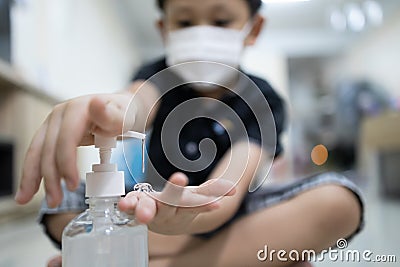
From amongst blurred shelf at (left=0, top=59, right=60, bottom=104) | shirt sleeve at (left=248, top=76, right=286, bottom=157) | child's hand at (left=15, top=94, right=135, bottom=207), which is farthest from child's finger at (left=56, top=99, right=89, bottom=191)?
blurred shelf at (left=0, top=59, right=60, bottom=104)

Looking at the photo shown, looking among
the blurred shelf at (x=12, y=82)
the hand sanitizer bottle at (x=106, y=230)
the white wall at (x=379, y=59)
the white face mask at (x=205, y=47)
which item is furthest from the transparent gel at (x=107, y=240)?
the white wall at (x=379, y=59)

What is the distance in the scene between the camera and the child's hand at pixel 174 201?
0.21 meters

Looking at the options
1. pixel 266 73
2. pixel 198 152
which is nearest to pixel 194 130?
pixel 198 152

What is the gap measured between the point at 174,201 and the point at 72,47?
0.60m

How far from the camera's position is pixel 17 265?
44cm

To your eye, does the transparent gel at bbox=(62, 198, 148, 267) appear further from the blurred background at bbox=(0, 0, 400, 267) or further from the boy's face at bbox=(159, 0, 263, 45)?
the boy's face at bbox=(159, 0, 263, 45)

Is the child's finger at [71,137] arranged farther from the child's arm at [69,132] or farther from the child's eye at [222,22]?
the child's eye at [222,22]

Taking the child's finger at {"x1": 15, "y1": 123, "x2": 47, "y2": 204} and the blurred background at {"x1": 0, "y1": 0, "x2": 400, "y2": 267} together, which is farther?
the blurred background at {"x1": 0, "y1": 0, "x2": 400, "y2": 267}

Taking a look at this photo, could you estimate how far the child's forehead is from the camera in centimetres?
30

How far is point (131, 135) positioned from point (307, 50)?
118cm

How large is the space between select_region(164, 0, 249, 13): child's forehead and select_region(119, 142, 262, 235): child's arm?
0.11 m

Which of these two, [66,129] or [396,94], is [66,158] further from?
[396,94]

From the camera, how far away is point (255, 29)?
1.17 ft

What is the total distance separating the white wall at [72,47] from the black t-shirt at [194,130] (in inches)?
2.4
